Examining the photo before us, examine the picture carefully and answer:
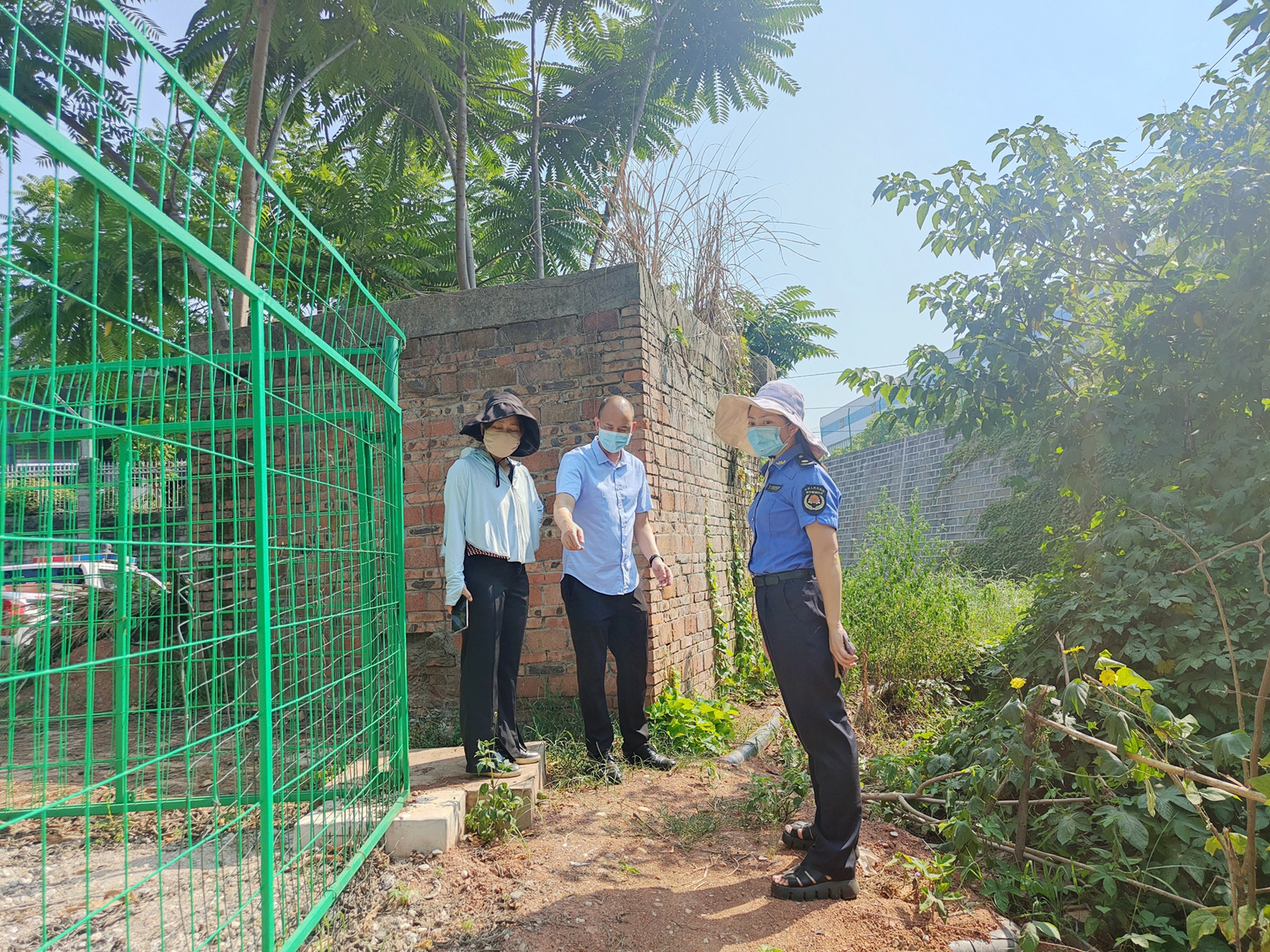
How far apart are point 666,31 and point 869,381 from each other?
31.2 feet

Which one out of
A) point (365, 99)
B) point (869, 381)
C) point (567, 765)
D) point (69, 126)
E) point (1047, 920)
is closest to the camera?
point (1047, 920)

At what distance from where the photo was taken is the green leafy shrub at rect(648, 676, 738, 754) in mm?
4703

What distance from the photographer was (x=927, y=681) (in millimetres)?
5492

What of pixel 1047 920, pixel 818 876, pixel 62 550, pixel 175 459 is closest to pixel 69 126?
pixel 175 459

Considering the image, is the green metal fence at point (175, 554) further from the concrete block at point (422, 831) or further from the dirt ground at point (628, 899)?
the dirt ground at point (628, 899)

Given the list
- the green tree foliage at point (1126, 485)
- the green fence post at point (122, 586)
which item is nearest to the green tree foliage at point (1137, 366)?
the green tree foliage at point (1126, 485)

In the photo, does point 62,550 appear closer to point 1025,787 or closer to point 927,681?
point 1025,787

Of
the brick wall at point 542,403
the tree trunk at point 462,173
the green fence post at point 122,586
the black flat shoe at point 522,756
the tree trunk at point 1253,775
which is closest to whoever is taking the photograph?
the tree trunk at point 1253,775

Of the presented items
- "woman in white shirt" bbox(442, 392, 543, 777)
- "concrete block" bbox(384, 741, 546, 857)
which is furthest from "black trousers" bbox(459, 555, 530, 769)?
"concrete block" bbox(384, 741, 546, 857)

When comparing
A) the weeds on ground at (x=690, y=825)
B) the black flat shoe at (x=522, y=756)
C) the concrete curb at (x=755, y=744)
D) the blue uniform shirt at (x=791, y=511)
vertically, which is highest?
the blue uniform shirt at (x=791, y=511)

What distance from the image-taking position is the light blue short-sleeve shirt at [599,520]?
165 inches

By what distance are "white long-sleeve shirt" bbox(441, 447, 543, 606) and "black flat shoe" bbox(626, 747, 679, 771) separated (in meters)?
1.32

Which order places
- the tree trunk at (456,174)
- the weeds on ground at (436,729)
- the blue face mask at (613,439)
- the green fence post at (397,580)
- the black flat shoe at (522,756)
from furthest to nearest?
the tree trunk at (456,174) → the weeds on ground at (436,729) → the blue face mask at (613,439) → the black flat shoe at (522,756) → the green fence post at (397,580)

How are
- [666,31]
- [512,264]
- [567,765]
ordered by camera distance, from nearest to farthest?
1. [567,765]
2. [666,31]
3. [512,264]
